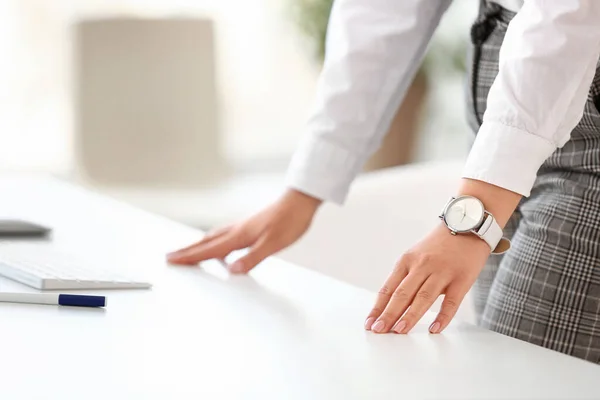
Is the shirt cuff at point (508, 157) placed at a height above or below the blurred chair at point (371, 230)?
above

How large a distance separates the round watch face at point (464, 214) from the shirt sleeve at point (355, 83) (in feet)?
1.18

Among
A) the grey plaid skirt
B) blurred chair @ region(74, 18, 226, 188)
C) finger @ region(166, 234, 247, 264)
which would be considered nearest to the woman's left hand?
the grey plaid skirt

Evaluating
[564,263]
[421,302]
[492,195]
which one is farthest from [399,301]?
[564,263]

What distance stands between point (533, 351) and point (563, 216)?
0.31 m

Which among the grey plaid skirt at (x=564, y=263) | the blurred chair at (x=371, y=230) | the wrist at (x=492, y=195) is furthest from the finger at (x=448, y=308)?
the blurred chair at (x=371, y=230)

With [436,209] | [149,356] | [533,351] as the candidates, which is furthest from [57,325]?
[436,209]

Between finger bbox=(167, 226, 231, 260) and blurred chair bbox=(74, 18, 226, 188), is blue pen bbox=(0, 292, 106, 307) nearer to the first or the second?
finger bbox=(167, 226, 231, 260)

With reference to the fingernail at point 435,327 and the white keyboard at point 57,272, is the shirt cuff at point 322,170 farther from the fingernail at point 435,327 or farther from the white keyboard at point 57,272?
the fingernail at point 435,327

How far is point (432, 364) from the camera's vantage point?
76 cm

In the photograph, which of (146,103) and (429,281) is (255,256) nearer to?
(429,281)

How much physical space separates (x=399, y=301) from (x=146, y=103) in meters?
3.17

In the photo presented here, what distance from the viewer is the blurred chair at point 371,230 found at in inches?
67.7

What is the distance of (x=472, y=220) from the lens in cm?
91

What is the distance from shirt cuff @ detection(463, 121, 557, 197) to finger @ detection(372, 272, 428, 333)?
13 centimetres
